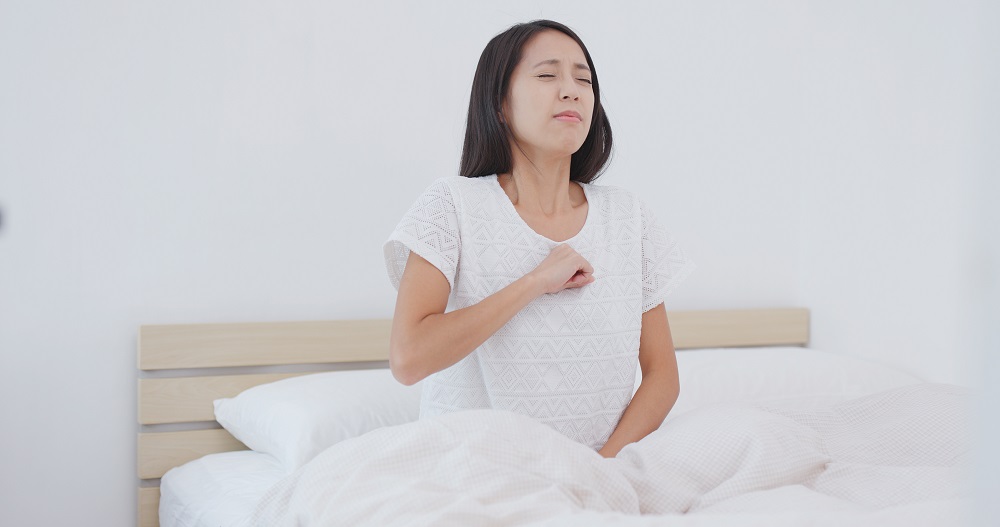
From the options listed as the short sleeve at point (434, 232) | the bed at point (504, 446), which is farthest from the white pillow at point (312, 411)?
the short sleeve at point (434, 232)

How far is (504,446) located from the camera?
2.81 feet

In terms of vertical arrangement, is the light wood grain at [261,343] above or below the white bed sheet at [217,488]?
above

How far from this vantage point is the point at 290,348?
6.77ft

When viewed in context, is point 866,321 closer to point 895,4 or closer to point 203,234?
point 895,4

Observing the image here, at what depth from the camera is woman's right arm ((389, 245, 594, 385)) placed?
1179 millimetres

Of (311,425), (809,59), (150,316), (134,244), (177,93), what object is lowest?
(311,425)

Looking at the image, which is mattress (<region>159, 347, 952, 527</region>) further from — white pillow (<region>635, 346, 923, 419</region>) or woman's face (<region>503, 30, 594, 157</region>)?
woman's face (<region>503, 30, 594, 157</region>)

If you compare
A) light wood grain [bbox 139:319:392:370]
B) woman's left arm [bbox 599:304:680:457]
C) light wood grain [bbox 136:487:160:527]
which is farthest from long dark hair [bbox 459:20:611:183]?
light wood grain [bbox 136:487:160:527]

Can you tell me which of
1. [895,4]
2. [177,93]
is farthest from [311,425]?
[895,4]

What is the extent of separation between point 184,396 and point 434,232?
1.00 meters

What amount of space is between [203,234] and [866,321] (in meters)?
1.72

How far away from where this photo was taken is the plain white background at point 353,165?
6.34 feet

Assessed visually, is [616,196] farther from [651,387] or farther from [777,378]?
[777,378]

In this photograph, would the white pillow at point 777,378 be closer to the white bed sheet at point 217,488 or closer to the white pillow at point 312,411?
the white pillow at point 312,411
